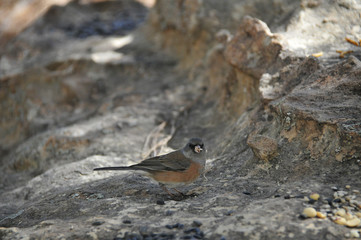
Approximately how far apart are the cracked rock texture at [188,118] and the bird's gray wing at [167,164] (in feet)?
0.87

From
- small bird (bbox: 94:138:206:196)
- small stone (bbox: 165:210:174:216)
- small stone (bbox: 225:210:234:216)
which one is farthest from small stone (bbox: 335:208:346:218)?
small bird (bbox: 94:138:206:196)

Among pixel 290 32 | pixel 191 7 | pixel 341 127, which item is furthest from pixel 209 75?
pixel 341 127

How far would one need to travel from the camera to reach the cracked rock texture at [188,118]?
3.43m

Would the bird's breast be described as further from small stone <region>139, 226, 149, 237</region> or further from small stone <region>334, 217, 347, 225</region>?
small stone <region>334, 217, 347, 225</region>

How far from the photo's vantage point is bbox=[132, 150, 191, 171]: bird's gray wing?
4145mm

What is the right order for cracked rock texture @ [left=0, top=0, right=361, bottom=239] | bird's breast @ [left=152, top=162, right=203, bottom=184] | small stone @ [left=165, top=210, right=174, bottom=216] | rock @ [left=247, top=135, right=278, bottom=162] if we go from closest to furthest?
cracked rock texture @ [left=0, top=0, right=361, bottom=239]
small stone @ [left=165, top=210, right=174, bottom=216]
rock @ [left=247, top=135, right=278, bottom=162]
bird's breast @ [left=152, top=162, right=203, bottom=184]

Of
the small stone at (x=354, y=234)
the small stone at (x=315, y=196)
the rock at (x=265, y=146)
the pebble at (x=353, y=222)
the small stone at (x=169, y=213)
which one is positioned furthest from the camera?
the rock at (x=265, y=146)

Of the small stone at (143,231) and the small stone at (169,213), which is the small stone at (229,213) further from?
the small stone at (143,231)

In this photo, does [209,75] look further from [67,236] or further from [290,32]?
[67,236]

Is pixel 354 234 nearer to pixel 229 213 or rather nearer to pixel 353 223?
pixel 353 223

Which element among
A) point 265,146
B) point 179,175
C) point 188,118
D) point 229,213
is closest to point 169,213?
point 229,213

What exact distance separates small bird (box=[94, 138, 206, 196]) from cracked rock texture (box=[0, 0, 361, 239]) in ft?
0.52

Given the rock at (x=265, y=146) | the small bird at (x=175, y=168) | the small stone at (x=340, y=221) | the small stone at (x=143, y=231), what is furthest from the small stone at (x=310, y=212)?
the small bird at (x=175, y=168)

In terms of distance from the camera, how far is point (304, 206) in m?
3.25
